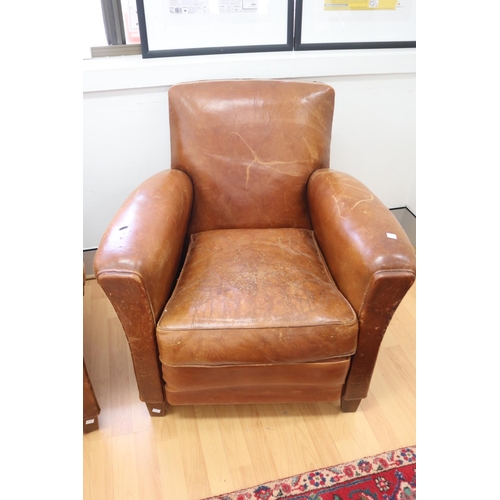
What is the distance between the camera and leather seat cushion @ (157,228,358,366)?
1115 mm

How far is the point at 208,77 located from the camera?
1.60 m

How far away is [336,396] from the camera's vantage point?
1296mm

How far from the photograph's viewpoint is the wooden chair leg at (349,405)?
4.44 feet

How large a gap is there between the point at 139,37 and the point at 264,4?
0.48m

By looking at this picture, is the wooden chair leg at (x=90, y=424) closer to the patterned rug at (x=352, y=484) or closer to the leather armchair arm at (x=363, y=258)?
the patterned rug at (x=352, y=484)

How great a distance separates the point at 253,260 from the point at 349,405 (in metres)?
0.55

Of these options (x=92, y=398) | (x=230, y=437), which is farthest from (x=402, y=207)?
(x=92, y=398)

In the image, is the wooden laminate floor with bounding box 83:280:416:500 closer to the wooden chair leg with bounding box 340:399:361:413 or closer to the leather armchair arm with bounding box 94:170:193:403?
the wooden chair leg with bounding box 340:399:361:413

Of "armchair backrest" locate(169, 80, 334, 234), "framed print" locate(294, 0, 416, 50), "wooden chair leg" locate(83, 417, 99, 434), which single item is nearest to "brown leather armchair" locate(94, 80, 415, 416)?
"armchair backrest" locate(169, 80, 334, 234)

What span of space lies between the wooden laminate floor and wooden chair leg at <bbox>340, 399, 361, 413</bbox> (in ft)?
0.06

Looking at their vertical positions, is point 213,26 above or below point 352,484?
above

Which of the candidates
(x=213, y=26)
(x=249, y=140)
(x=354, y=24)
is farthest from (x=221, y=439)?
(x=354, y=24)

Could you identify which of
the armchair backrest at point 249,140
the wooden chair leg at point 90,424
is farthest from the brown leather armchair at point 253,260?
the wooden chair leg at point 90,424

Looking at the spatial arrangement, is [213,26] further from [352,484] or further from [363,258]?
[352,484]
